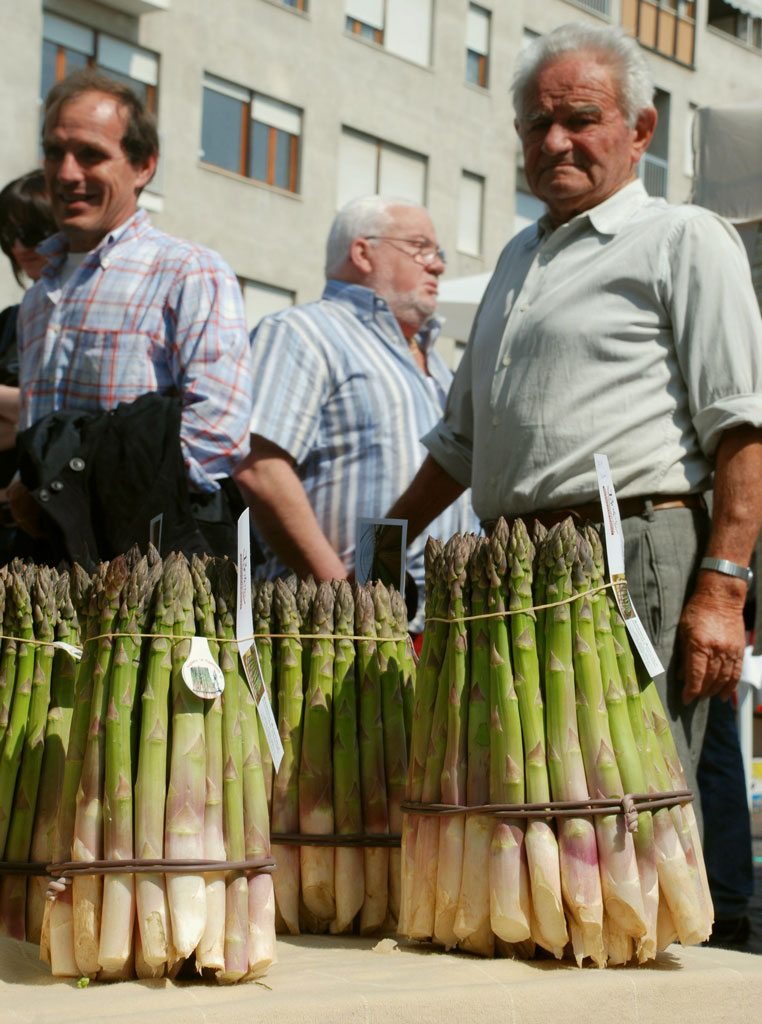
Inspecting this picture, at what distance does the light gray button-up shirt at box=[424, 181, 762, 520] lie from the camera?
2.83 meters

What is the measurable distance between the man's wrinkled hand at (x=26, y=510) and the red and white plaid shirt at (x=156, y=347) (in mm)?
320

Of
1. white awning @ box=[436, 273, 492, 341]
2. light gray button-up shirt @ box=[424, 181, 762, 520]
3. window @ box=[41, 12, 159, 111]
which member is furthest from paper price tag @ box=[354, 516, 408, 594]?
window @ box=[41, 12, 159, 111]

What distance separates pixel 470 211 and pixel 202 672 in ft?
82.5

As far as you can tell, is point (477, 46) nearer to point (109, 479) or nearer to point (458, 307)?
point (458, 307)

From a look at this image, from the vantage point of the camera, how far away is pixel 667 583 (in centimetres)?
280

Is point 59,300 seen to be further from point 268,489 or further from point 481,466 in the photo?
point 481,466

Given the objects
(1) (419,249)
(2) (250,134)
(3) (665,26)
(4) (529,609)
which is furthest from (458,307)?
(3) (665,26)

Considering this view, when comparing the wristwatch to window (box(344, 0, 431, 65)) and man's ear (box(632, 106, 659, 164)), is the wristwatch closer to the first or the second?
man's ear (box(632, 106, 659, 164))

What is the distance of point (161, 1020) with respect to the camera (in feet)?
4.94

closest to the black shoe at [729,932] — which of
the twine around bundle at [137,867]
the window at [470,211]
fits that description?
the twine around bundle at [137,867]

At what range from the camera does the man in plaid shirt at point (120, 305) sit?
142 inches

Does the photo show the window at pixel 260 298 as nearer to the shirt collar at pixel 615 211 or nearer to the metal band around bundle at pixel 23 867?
the shirt collar at pixel 615 211

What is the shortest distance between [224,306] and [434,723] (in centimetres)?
192

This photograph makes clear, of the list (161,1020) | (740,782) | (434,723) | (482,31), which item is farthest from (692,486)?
(482,31)
